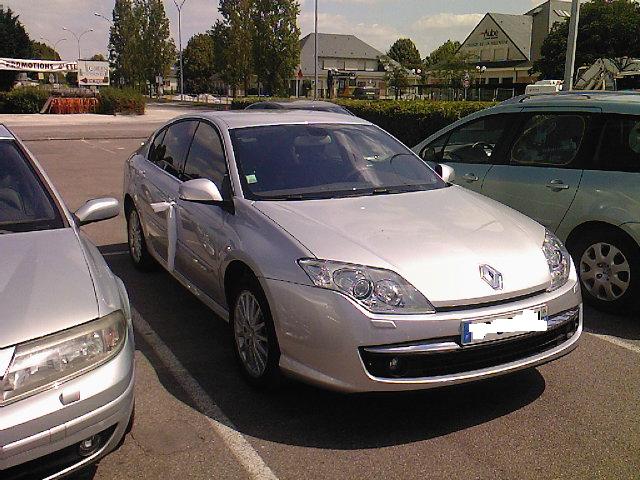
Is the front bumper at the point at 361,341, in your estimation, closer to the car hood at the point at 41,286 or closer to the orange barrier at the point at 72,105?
the car hood at the point at 41,286

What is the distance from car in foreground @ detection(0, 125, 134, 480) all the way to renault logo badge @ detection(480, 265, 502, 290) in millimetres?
1673

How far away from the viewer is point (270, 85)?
150 feet

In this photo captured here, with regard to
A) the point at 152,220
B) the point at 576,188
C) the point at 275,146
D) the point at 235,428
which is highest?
the point at 275,146

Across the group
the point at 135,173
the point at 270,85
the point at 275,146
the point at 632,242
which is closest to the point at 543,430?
the point at 632,242

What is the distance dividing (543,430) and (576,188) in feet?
8.03

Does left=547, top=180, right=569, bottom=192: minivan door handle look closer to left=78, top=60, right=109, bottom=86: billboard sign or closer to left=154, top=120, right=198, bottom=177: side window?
left=154, top=120, right=198, bottom=177: side window

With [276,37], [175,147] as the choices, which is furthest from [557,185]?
[276,37]

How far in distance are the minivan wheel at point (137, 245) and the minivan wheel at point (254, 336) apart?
7.74ft

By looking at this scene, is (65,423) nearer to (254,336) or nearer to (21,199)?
(254,336)

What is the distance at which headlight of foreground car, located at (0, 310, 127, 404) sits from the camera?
2344 millimetres

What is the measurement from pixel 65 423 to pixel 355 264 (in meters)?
1.46

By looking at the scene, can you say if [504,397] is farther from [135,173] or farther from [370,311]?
[135,173]

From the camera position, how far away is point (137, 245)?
241 inches

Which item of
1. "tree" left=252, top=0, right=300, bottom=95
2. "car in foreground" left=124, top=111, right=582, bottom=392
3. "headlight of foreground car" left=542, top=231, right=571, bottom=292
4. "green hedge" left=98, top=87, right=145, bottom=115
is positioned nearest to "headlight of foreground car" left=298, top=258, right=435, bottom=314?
"car in foreground" left=124, top=111, right=582, bottom=392
